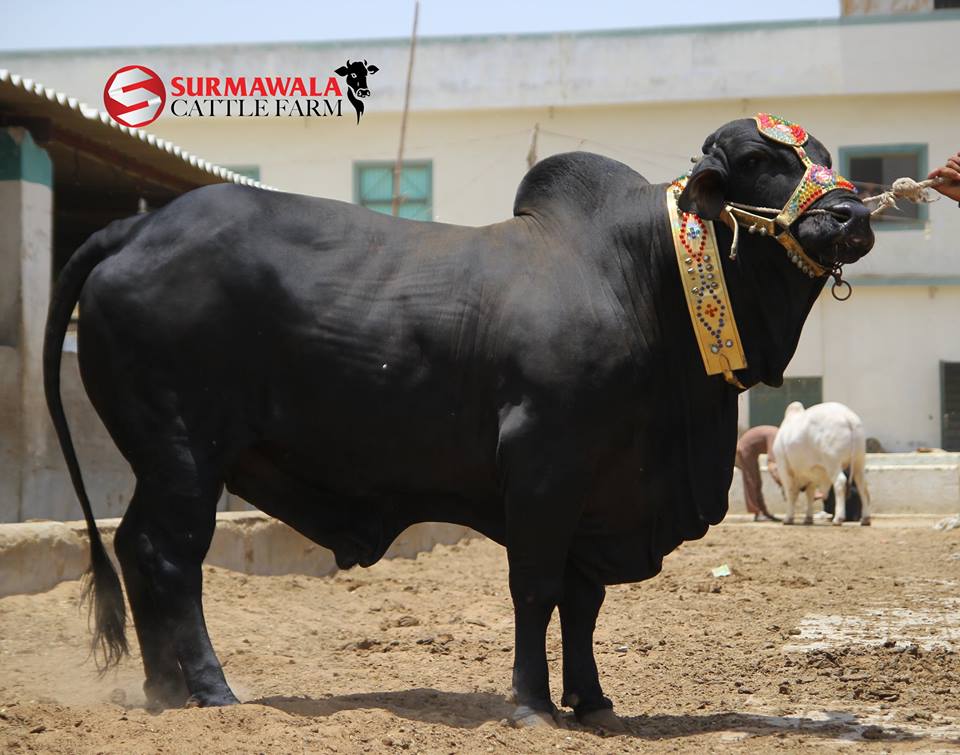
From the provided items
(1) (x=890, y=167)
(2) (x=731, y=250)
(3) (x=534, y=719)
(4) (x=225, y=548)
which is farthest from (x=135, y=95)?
(3) (x=534, y=719)

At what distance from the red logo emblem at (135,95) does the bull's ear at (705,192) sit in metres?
14.7

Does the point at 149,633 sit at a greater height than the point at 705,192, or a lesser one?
lesser

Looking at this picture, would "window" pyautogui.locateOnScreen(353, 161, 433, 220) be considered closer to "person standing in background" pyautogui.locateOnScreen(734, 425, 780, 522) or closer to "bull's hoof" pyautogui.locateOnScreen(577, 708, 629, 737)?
"person standing in background" pyautogui.locateOnScreen(734, 425, 780, 522)

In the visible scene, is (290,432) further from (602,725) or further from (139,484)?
(602,725)

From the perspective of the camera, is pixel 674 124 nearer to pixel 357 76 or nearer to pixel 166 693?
pixel 357 76

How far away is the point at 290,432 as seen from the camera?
15.7 feet

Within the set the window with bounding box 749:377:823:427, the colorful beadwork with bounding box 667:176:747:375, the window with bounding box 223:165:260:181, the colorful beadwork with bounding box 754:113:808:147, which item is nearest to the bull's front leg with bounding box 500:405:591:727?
the colorful beadwork with bounding box 667:176:747:375

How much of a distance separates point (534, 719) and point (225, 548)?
3.95 m

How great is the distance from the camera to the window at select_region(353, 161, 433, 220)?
83.4 feet

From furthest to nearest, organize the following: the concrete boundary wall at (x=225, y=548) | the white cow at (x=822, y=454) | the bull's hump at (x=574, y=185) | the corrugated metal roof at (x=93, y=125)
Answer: the white cow at (x=822, y=454) → the corrugated metal roof at (x=93, y=125) → the concrete boundary wall at (x=225, y=548) → the bull's hump at (x=574, y=185)

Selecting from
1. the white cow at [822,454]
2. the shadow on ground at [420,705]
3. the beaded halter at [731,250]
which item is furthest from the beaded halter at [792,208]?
the white cow at [822,454]

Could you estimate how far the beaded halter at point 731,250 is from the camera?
4.75m

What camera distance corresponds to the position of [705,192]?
4816 millimetres

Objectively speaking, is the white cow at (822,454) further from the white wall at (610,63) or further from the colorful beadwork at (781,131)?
the colorful beadwork at (781,131)
